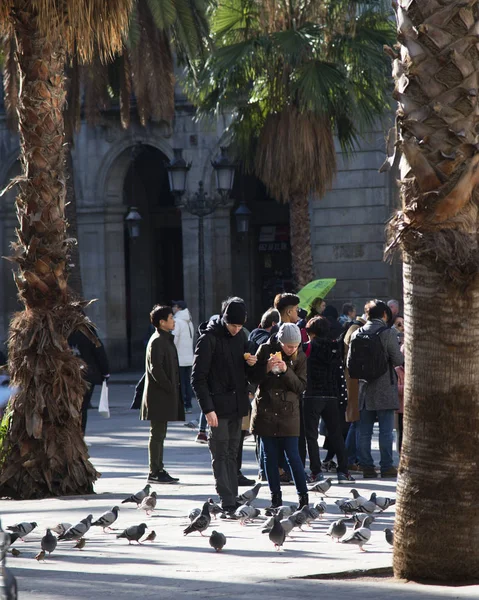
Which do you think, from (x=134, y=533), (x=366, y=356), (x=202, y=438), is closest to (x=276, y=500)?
(x=134, y=533)

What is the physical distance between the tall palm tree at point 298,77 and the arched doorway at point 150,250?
1291 cm

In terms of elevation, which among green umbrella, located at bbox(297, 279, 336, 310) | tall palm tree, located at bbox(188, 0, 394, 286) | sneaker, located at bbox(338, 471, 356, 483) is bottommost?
sneaker, located at bbox(338, 471, 356, 483)

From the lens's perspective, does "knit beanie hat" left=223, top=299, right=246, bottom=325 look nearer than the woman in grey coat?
Yes

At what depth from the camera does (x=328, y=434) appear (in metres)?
12.1

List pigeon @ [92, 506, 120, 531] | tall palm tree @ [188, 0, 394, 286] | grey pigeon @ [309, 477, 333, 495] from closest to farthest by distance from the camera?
1. pigeon @ [92, 506, 120, 531]
2. grey pigeon @ [309, 477, 333, 495]
3. tall palm tree @ [188, 0, 394, 286]

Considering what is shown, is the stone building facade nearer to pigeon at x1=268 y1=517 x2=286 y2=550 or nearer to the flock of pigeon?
the flock of pigeon

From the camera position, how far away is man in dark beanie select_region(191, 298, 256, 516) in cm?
956

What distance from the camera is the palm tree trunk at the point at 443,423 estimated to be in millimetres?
6488

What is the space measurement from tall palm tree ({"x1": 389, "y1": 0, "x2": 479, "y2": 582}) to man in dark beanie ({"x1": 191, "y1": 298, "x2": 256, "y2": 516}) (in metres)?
3.14

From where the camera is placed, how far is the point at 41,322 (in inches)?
442

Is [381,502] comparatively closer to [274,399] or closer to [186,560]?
[274,399]

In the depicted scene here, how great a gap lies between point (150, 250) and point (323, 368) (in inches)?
895

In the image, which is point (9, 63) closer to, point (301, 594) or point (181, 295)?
point (181, 295)

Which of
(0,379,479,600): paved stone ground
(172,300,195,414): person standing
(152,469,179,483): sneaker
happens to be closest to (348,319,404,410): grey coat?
(0,379,479,600): paved stone ground
